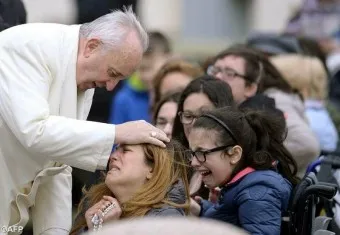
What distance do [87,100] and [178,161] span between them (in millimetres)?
547

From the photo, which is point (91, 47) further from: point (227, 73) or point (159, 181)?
point (227, 73)

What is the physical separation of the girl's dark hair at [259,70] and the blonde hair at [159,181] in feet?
7.20

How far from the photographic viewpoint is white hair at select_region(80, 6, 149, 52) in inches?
210

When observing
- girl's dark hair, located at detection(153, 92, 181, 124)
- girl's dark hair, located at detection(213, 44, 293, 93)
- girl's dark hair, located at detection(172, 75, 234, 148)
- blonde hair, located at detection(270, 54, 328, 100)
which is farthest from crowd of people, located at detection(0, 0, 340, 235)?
blonde hair, located at detection(270, 54, 328, 100)

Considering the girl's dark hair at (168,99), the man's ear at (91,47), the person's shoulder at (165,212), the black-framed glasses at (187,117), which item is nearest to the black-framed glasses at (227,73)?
the girl's dark hair at (168,99)

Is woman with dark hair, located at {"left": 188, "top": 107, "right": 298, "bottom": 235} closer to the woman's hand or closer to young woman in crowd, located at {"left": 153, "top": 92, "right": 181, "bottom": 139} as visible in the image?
the woman's hand

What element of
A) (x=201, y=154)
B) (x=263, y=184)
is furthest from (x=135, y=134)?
(x=263, y=184)

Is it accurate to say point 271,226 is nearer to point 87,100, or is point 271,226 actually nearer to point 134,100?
point 87,100

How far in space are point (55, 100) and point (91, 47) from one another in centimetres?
28

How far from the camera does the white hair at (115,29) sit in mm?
5336

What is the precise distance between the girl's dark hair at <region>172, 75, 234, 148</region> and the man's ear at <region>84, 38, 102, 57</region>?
4.38 feet

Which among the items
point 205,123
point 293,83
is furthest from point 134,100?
point 205,123

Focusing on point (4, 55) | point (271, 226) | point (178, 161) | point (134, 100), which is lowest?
point (134, 100)

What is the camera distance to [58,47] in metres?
5.37
